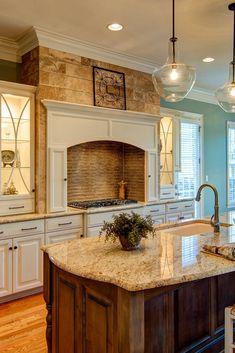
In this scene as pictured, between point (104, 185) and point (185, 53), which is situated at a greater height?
point (185, 53)

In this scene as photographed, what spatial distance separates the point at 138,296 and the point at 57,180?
8.55 feet

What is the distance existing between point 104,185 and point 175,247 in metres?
2.94

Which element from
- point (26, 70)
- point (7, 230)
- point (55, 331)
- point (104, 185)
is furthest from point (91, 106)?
point (55, 331)

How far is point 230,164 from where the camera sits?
7172mm

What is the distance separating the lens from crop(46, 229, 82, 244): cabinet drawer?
370 centimetres

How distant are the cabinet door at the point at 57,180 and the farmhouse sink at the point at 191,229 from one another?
1633 mm

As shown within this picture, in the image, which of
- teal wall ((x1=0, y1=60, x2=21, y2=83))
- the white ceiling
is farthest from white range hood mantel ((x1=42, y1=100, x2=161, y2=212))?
the white ceiling

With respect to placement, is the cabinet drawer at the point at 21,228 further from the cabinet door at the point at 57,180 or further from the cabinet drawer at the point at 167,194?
the cabinet drawer at the point at 167,194

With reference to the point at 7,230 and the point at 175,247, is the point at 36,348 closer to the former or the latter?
the point at 7,230

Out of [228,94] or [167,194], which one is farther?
[167,194]

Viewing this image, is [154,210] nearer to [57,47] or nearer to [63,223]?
[63,223]

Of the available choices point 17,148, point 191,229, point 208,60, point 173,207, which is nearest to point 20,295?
point 17,148

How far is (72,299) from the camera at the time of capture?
1.89 metres

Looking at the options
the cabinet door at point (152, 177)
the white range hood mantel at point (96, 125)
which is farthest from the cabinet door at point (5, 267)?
the cabinet door at point (152, 177)
